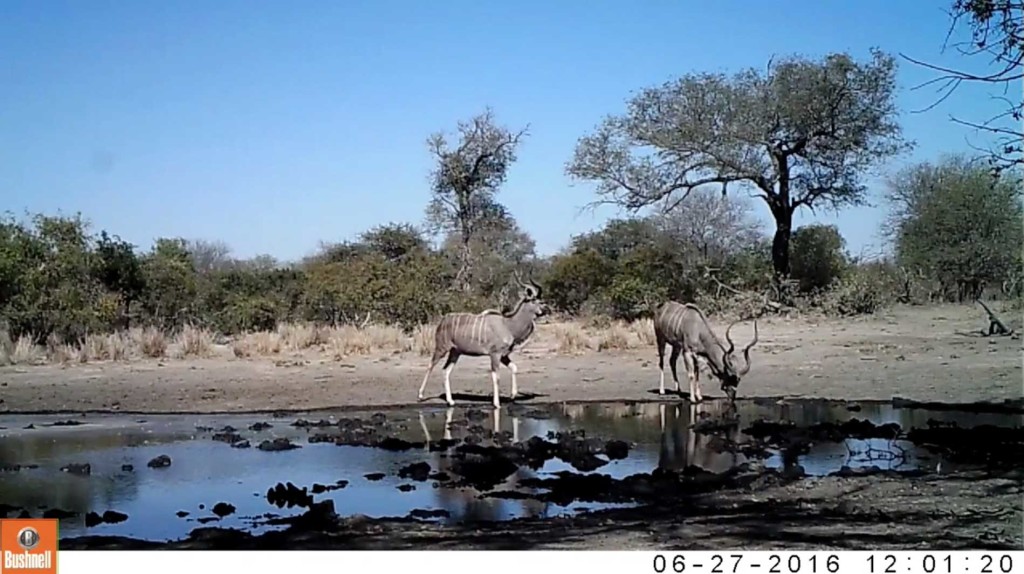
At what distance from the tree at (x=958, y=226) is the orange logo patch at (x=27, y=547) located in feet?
30.4

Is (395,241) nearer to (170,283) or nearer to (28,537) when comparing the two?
(170,283)

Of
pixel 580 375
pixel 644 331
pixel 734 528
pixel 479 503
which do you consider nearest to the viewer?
pixel 734 528

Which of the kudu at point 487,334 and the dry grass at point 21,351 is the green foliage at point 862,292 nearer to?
the kudu at point 487,334

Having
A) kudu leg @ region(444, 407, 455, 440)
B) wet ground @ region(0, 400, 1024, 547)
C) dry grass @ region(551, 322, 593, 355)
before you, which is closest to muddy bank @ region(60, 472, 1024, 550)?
wet ground @ region(0, 400, 1024, 547)

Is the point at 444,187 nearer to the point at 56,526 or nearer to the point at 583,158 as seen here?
the point at 583,158

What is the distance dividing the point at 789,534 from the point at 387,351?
27.0 feet

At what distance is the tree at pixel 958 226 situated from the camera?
39.2 ft

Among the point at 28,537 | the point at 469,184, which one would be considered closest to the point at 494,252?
the point at 469,184

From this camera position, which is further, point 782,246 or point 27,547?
Result: point 782,246

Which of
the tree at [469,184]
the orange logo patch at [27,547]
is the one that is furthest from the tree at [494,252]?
the orange logo patch at [27,547]

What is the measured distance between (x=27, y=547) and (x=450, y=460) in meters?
2.87

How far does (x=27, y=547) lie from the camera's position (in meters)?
5.07

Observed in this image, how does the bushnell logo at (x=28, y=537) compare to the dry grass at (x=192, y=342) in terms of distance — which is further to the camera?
the dry grass at (x=192, y=342)

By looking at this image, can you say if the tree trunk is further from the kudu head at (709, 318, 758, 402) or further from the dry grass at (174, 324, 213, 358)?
the dry grass at (174, 324, 213, 358)
